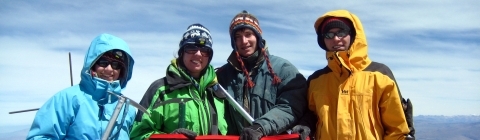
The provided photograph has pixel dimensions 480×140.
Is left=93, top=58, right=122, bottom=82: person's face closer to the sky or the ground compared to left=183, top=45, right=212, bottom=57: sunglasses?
closer to the ground

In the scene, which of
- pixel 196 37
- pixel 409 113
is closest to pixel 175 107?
pixel 196 37

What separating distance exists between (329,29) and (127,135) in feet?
11.3

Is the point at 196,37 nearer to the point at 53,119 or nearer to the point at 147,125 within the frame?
the point at 147,125

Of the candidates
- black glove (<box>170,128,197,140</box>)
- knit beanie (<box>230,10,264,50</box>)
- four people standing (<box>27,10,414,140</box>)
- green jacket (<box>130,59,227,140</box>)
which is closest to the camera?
black glove (<box>170,128,197,140</box>)

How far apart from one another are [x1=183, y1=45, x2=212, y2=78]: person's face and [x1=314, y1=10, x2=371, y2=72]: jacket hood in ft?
6.39

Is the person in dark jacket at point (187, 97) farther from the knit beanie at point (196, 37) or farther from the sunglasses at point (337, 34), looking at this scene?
the sunglasses at point (337, 34)

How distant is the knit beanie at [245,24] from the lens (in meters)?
7.40

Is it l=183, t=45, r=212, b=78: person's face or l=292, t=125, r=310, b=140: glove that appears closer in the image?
l=292, t=125, r=310, b=140: glove

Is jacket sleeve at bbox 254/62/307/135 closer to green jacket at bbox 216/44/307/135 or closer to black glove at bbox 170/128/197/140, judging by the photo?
green jacket at bbox 216/44/307/135

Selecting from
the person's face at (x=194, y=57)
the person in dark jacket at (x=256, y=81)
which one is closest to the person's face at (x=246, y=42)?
the person in dark jacket at (x=256, y=81)

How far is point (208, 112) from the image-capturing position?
272 inches

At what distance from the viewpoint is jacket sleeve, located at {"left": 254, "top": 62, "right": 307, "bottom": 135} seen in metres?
6.57

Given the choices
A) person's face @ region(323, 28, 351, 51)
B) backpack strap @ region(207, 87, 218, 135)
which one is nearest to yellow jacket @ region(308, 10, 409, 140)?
person's face @ region(323, 28, 351, 51)

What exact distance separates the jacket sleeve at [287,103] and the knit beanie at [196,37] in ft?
4.02
